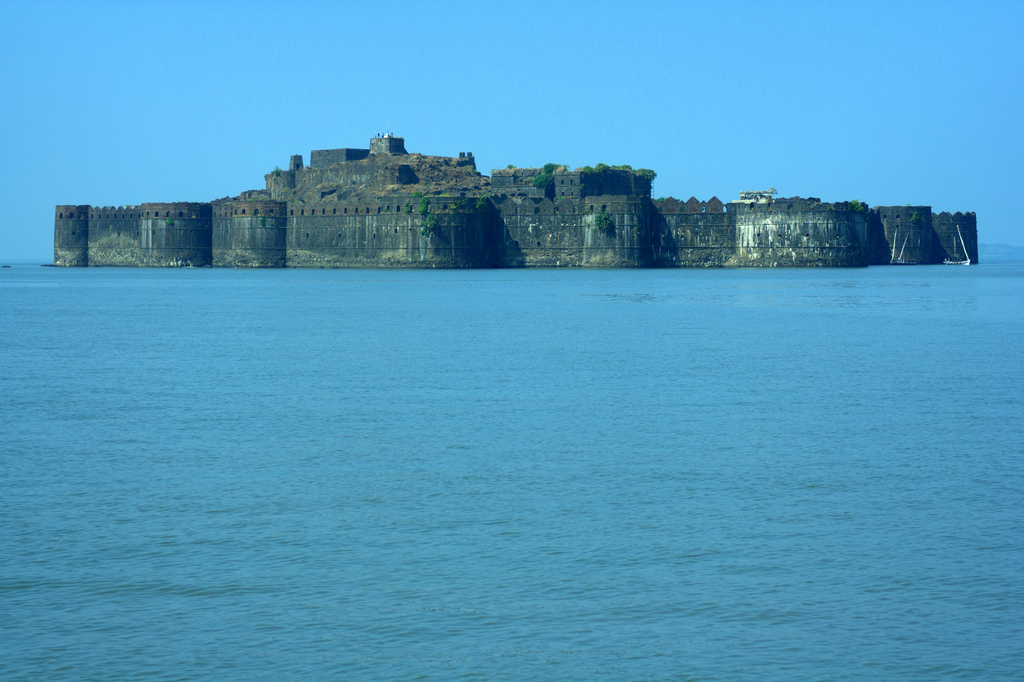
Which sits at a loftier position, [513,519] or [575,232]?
[575,232]

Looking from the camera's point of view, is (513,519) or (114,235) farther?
(114,235)

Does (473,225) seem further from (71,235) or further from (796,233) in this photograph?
(71,235)

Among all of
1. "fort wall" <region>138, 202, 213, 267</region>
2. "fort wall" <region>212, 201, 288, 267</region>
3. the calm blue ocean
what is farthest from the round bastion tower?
the calm blue ocean

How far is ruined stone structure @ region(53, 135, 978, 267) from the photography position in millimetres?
104312

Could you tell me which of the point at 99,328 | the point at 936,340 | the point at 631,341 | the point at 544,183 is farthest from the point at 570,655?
the point at 544,183

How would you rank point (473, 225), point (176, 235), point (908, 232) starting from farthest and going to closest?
point (908, 232)
point (176, 235)
point (473, 225)

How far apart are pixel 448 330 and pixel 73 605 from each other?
33537mm

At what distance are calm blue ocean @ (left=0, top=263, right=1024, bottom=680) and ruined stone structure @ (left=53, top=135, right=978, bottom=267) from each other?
72.1 metres

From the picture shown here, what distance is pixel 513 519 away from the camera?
13969 mm

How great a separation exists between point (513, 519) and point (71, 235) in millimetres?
126205

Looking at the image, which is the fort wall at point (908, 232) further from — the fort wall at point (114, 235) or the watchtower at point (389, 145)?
the fort wall at point (114, 235)

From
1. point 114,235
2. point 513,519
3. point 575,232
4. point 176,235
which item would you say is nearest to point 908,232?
point 575,232

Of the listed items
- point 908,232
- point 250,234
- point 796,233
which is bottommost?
point 796,233

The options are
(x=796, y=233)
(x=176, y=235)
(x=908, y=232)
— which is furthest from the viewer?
(x=908, y=232)
